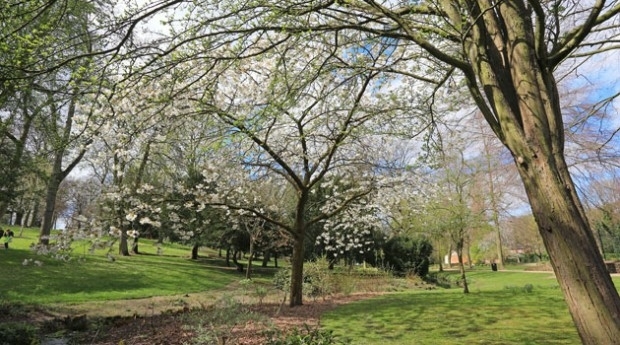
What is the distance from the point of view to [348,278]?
15.8m

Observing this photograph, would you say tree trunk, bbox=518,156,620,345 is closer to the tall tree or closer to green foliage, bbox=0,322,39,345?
the tall tree

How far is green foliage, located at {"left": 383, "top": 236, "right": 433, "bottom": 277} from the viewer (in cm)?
2308

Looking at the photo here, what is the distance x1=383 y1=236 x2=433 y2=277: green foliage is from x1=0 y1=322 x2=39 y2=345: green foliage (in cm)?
1862

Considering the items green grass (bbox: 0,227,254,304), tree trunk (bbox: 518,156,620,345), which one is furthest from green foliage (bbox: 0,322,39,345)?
tree trunk (bbox: 518,156,620,345)

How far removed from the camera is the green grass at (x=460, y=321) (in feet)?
21.2

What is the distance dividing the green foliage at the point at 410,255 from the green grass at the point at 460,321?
36.8ft

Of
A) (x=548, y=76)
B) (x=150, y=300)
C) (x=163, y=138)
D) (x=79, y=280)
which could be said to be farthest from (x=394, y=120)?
(x=79, y=280)

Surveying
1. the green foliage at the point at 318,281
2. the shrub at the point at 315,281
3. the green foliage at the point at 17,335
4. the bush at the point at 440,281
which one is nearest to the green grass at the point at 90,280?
the green foliage at the point at 17,335

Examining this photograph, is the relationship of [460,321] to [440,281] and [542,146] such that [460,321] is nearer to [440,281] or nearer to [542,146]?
[542,146]

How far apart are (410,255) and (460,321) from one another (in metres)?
16.0

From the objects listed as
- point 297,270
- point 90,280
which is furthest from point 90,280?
point 297,270

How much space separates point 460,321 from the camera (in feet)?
26.7

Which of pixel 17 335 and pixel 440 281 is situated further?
pixel 440 281

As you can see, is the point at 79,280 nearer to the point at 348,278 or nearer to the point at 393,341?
the point at 348,278
